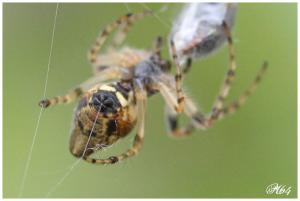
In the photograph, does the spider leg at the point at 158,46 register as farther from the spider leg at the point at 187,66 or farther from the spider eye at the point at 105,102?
the spider eye at the point at 105,102

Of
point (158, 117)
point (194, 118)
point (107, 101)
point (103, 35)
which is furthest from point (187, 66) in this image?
point (158, 117)

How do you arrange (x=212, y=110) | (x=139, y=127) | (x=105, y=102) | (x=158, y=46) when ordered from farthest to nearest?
(x=212, y=110)
(x=158, y=46)
(x=139, y=127)
(x=105, y=102)

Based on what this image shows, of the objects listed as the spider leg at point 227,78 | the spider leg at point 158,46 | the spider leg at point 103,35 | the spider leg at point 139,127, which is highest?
the spider leg at point 103,35

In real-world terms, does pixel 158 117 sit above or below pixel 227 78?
above

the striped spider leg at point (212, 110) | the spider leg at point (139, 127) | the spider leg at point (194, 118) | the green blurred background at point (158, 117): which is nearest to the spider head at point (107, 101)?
the spider leg at point (139, 127)

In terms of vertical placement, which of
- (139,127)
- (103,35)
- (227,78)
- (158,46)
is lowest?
(139,127)

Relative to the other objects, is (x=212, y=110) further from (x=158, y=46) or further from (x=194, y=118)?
(x=158, y=46)

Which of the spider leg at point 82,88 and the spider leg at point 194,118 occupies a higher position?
the spider leg at point 82,88
